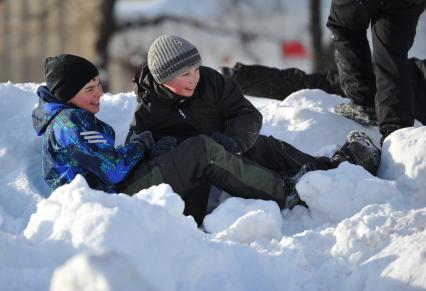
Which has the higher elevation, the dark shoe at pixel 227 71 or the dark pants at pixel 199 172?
the dark pants at pixel 199 172

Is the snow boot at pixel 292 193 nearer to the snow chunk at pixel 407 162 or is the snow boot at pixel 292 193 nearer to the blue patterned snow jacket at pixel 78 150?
the snow chunk at pixel 407 162

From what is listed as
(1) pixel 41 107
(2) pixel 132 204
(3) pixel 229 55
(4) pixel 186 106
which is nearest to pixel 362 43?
(4) pixel 186 106

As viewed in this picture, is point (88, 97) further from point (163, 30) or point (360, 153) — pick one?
point (163, 30)

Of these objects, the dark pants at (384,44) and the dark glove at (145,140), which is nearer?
the dark glove at (145,140)

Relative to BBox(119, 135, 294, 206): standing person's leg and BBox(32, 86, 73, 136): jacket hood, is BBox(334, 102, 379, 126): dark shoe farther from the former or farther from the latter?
BBox(32, 86, 73, 136): jacket hood

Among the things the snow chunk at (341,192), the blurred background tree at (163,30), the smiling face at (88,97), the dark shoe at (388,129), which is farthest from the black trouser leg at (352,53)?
the blurred background tree at (163,30)

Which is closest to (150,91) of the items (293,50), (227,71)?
(227,71)

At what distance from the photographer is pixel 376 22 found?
476cm

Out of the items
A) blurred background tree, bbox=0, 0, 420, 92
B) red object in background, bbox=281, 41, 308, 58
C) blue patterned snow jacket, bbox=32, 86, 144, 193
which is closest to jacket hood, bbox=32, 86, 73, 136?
blue patterned snow jacket, bbox=32, 86, 144, 193

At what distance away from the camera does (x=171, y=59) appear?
409 cm

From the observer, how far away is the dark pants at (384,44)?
4.58m

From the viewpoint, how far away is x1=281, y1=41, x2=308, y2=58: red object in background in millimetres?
12758

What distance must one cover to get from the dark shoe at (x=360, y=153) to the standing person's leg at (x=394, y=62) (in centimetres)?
31

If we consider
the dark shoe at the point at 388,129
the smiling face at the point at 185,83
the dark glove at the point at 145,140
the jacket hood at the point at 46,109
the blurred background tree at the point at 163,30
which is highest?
the smiling face at the point at 185,83
